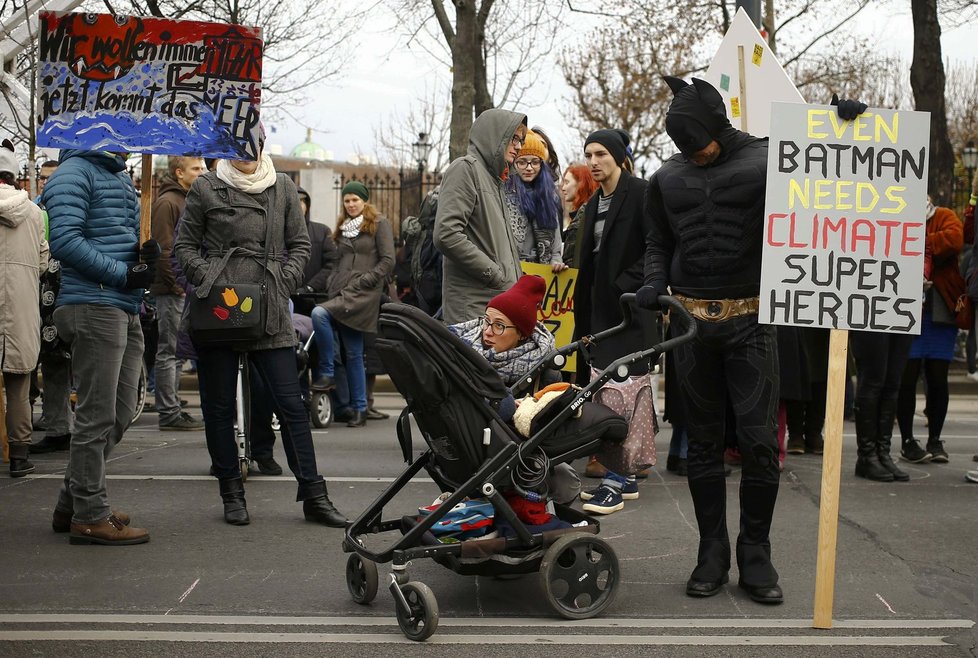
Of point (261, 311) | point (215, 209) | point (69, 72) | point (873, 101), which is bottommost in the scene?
point (261, 311)

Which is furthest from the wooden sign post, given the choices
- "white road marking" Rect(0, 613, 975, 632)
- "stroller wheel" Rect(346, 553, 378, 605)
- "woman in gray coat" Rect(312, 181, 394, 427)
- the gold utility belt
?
"woman in gray coat" Rect(312, 181, 394, 427)

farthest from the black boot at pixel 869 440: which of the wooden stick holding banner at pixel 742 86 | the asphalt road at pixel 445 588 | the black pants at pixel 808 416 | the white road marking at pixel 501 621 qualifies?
the white road marking at pixel 501 621

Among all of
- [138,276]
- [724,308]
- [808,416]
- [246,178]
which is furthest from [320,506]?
[808,416]

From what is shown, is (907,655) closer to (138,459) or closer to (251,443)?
(251,443)

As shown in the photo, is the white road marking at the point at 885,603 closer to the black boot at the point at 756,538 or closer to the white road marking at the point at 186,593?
the black boot at the point at 756,538

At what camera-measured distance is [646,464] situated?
735 cm

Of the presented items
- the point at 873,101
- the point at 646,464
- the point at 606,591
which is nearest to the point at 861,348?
the point at 646,464

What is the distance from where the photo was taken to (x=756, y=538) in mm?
5367

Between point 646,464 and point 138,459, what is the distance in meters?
3.90

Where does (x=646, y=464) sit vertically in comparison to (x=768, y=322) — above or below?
below

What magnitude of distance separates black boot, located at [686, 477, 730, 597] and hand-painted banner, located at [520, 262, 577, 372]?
103 inches

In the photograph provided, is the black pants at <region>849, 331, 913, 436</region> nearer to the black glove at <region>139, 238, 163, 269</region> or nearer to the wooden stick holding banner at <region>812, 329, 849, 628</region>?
the wooden stick holding banner at <region>812, 329, 849, 628</region>

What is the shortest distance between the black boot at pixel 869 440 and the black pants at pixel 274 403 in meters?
3.82

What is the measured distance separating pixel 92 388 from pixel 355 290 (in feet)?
17.0
